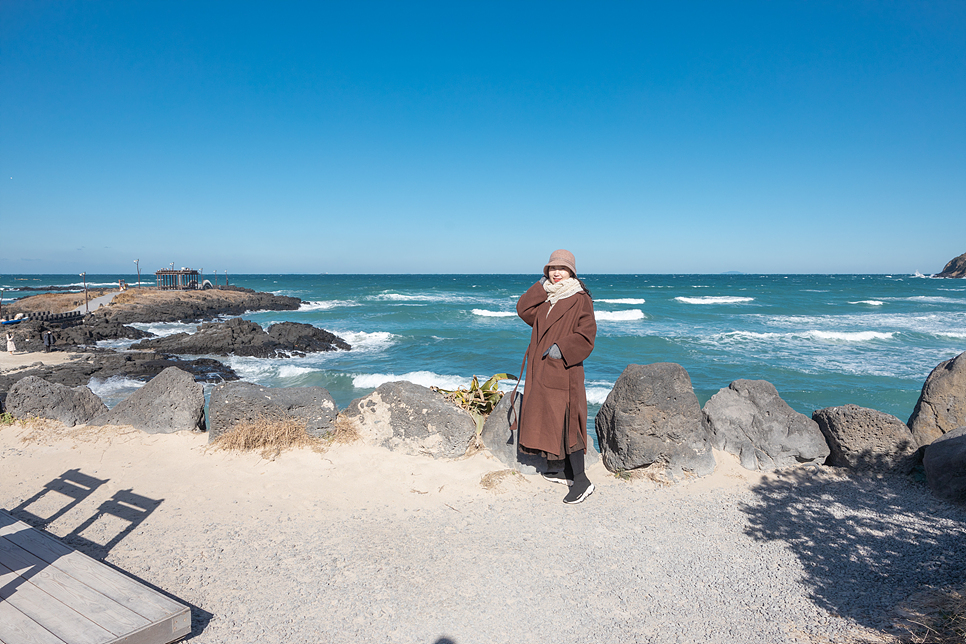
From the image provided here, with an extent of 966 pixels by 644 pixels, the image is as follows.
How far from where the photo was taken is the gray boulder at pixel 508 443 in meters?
5.16

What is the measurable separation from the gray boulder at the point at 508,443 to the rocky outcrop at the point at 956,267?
139 meters

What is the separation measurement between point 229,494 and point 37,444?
2.83m

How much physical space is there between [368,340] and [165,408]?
16117 millimetres

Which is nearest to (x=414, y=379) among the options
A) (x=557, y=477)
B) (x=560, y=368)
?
(x=557, y=477)

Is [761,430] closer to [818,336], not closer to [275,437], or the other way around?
[275,437]

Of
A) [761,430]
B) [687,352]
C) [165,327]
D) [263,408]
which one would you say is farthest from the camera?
[165,327]

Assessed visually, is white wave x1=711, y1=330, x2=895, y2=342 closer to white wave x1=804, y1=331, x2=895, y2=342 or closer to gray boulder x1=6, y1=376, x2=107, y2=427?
white wave x1=804, y1=331, x2=895, y2=342

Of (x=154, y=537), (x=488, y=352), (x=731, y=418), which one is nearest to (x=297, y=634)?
(x=154, y=537)

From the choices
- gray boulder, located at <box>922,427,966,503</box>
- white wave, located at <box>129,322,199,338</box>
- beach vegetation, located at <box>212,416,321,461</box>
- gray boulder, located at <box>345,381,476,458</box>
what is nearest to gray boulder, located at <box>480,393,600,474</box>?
gray boulder, located at <box>345,381,476,458</box>

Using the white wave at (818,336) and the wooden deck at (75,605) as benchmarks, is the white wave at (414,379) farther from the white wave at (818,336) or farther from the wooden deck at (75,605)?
the white wave at (818,336)

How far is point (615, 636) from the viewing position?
2.92m

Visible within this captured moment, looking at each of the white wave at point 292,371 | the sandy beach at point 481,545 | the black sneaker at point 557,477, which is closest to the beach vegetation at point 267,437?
the sandy beach at point 481,545

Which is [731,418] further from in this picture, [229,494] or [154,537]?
[154,537]

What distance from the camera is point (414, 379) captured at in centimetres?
1344
